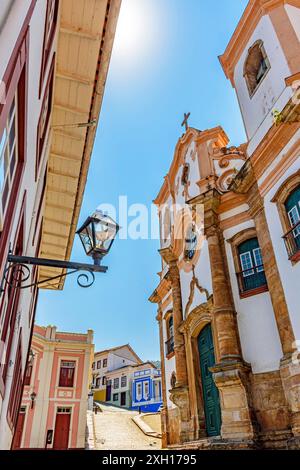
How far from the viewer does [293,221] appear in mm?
9891

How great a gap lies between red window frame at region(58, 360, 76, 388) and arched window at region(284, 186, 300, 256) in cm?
2206

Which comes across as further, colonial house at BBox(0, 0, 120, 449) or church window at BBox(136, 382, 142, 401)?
church window at BBox(136, 382, 142, 401)

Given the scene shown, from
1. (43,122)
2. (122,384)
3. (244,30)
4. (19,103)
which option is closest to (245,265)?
(43,122)

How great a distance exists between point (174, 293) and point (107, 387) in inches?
1625

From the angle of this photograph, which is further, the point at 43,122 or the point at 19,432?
the point at 19,432

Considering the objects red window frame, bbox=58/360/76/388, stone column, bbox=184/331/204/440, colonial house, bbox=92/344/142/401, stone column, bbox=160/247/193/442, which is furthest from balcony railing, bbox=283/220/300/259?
colonial house, bbox=92/344/142/401

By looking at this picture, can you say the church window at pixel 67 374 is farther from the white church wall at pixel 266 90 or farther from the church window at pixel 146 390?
the white church wall at pixel 266 90

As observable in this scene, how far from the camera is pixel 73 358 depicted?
27250 millimetres

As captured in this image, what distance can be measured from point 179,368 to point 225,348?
362 cm

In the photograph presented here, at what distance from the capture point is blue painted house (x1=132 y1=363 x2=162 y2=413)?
41188mm

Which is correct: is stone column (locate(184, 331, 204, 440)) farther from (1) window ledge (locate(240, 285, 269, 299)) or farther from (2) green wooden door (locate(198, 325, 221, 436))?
(1) window ledge (locate(240, 285, 269, 299))

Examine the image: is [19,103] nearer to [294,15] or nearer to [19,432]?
[294,15]
